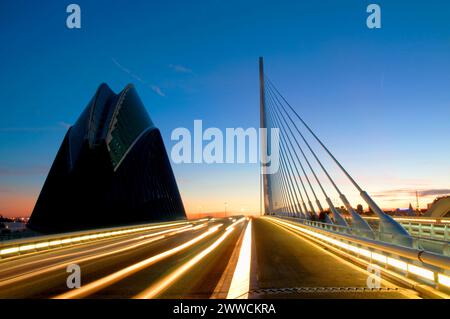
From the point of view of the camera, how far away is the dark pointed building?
164 ft

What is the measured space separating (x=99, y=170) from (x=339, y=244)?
42902mm

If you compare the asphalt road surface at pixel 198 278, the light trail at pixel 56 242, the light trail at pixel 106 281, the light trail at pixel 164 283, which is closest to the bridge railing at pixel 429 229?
the asphalt road surface at pixel 198 278

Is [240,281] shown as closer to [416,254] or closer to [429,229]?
[416,254]

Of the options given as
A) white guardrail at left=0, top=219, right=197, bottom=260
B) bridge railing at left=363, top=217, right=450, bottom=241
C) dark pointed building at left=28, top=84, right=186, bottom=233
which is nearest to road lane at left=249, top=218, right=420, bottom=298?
bridge railing at left=363, top=217, right=450, bottom=241

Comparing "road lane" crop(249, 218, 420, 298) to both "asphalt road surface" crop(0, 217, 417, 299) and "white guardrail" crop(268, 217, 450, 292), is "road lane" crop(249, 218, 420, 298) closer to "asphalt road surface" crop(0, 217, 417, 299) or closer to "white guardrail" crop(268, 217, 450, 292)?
"asphalt road surface" crop(0, 217, 417, 299)

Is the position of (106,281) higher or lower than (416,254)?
lower

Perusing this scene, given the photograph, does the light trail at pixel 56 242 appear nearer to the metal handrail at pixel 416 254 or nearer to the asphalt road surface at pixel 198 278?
the asphalt road surface at pixel 198 278

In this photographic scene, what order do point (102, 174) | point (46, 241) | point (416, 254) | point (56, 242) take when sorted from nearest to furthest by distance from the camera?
point (416, 254) < point (46, 241) < point (56, 242) < point (102, 174)

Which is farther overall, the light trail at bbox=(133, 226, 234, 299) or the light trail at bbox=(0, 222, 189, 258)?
the light trail at bbox=(0, 222, 189, 258)

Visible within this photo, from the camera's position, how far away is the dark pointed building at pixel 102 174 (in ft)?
164

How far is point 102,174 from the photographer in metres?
52.9

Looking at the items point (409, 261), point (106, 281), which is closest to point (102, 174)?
point (106, 281)
